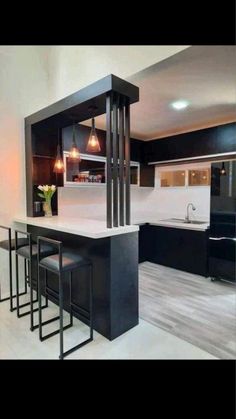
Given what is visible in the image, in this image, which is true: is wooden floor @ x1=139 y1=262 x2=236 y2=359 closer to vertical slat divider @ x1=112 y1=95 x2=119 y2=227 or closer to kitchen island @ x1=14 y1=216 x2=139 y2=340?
kitchen island @ x1=14 y1=216 x2=139 y2=340

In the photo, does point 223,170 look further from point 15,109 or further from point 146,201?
point 15,109

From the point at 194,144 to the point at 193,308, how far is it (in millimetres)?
2482

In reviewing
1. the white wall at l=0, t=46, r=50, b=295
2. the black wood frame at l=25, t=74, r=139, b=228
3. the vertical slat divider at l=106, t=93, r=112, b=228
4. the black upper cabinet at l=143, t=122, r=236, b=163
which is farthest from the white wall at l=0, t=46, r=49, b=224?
the black upper cabinet at l=143, t=122, r=236, b=163

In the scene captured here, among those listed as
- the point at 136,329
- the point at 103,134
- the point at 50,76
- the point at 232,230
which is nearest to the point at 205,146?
the point at 232,230

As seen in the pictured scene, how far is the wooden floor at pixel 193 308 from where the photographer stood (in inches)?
82.4

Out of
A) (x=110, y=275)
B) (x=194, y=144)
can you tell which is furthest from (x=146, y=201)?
(x=110, y=275)

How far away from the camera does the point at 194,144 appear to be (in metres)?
3.88

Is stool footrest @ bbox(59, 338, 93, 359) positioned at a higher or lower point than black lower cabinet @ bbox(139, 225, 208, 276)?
lower

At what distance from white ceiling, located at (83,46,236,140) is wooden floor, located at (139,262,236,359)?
2.29 meters

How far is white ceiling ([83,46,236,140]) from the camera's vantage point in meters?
1.93
